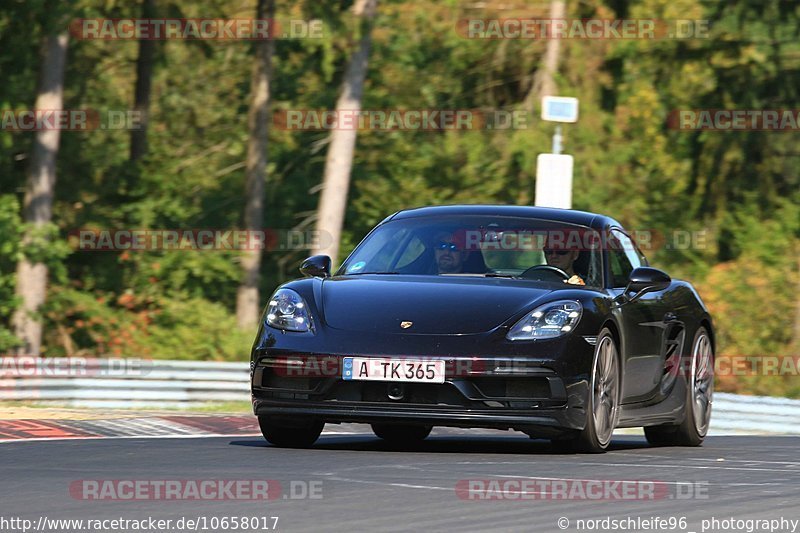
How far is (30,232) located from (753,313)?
40.7 feet

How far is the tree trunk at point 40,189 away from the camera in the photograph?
82.9 feet

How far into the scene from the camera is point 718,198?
3422cm

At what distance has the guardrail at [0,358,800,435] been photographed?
1769 cm

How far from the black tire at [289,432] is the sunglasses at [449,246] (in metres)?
1.35

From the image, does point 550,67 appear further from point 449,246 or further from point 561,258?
point 449,246

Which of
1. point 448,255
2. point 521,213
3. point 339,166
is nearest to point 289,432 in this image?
point 448,255

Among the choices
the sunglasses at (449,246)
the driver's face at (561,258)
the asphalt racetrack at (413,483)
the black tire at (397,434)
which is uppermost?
the sunglasses at (449,246)

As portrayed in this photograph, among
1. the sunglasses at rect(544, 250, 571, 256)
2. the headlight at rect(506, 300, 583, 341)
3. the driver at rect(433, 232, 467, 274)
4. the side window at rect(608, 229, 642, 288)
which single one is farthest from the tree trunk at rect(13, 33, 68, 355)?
the headlight at rect(506, 300, 583, 341)

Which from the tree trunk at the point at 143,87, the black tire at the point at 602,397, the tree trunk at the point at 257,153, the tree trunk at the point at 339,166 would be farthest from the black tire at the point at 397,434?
the tree trunk at the point at 143,87

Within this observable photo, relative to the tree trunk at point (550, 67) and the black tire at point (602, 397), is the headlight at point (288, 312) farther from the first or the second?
the tree trunk at point (550, 67)

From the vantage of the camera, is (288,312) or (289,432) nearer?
(288,312)

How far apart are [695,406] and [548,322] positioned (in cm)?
271

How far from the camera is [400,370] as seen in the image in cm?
891

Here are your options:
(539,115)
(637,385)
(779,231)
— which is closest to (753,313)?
(779,231)
